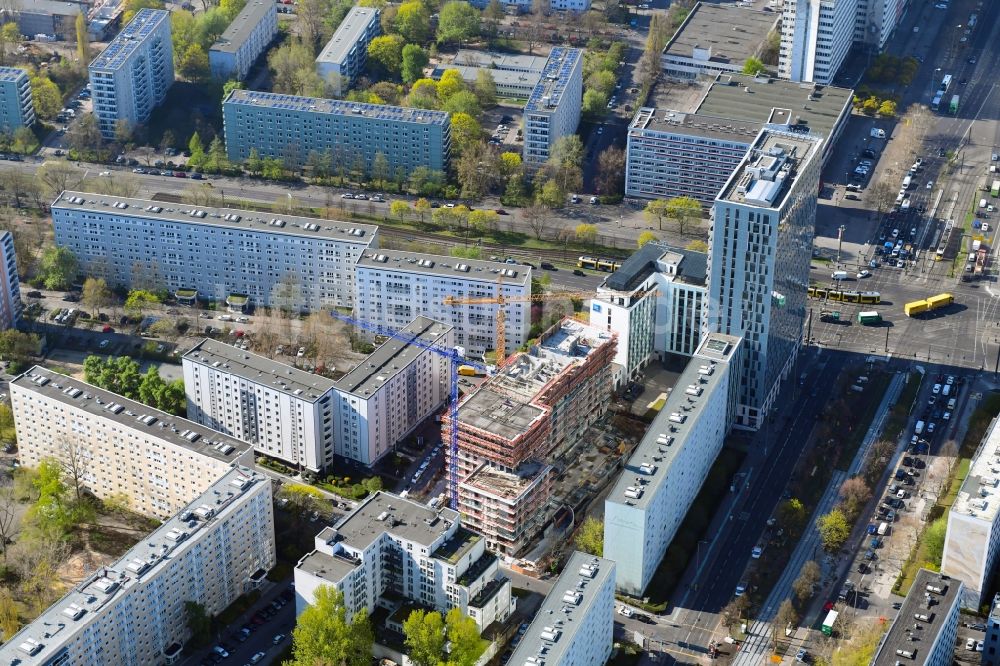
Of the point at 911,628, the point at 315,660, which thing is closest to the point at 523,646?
the point at 315,660

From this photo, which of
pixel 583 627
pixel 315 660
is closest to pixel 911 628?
pixel 583 627

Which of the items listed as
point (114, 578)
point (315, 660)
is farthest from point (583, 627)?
point (114, 578)

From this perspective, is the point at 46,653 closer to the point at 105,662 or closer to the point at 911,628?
the point at 105,662

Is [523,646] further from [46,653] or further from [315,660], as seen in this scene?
[46,653]

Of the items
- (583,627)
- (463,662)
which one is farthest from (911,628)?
(463,662)

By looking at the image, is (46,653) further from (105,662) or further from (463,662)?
(463,662)

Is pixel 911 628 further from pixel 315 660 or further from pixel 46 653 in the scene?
pixel 46 653
